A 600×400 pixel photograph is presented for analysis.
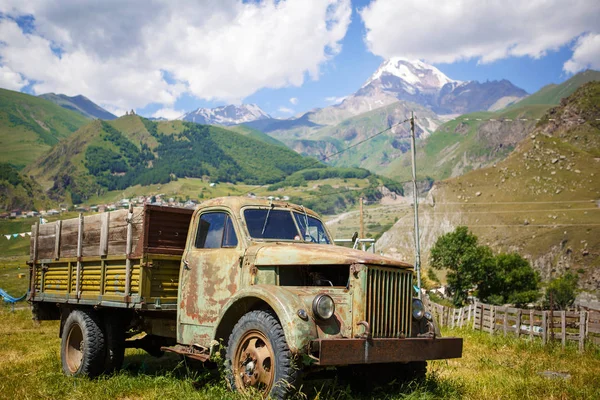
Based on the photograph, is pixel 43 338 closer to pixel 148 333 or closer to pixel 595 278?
pixel 148 333

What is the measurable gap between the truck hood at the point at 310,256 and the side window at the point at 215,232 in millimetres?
528

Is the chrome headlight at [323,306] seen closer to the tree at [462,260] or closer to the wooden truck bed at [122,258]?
the wooden truck bed at [122,258]

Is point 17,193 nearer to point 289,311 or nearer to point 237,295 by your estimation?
point 237,295

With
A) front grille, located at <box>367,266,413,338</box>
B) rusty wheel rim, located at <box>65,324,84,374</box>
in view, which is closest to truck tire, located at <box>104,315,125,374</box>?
rusty wheel rim, located at <box>65,324,84,374</box>

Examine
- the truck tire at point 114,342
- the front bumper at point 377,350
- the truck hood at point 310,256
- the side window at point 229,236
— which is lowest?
the truck tire at point 114,342

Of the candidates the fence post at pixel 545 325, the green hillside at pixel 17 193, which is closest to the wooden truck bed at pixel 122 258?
the fence post at pixel 545 325

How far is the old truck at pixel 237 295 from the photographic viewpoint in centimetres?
549

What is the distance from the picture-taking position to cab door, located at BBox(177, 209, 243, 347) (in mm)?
6637

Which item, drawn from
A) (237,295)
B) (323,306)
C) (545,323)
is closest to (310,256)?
(323,306)

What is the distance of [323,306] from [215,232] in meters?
2.25

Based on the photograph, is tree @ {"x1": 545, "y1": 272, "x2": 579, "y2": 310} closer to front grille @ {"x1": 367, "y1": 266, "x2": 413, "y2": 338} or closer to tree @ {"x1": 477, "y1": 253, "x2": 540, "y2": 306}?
tree @ {"x1": 477, "y1": 253, "x2": 540, "y2": 306}

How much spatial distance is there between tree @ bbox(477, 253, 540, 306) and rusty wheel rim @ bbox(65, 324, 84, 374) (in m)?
83.4

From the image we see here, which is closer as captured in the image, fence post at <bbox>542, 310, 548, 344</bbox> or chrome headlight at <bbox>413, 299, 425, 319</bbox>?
chrome headlight at <bbox>413, 299, 425, 319</bbox>

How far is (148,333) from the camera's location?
27.2 feet
